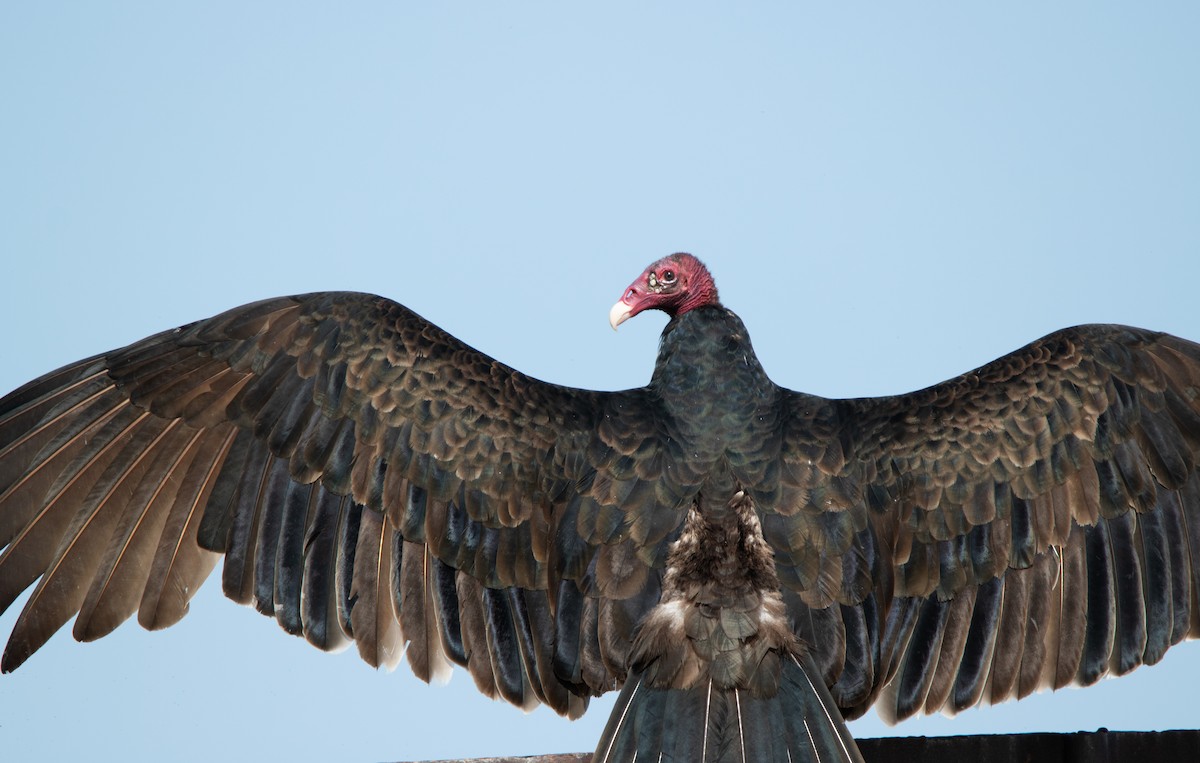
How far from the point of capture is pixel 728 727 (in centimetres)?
334

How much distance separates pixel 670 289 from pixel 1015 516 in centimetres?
142

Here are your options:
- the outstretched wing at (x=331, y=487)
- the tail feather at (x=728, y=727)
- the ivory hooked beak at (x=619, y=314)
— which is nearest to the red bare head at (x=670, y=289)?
the ivory hooked beak at (x=619, y=314)

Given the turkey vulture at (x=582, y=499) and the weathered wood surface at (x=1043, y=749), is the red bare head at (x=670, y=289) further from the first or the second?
the weathered wood surface at (x=1043, y=749)

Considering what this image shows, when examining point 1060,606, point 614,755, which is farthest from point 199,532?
point 1060,606

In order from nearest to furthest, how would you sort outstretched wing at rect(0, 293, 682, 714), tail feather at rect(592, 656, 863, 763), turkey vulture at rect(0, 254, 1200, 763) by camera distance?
tail feather at rect(592, 656, 863, 763) < turkey vulture at rect(0, 254, 1200, 763) < outstretched wing at rect(0, 293, 682, 714)

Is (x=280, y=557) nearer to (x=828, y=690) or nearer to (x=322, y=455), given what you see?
(x=322, y=455)

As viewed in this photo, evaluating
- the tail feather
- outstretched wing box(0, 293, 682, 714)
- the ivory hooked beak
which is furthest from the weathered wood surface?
the ivory hooked beak

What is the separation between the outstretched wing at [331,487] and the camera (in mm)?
4074

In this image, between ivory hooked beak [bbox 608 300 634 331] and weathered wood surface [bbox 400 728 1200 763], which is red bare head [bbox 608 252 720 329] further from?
weathered wood surface [bbox 400 728 1200 763]

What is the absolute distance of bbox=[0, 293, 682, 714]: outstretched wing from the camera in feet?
13.4

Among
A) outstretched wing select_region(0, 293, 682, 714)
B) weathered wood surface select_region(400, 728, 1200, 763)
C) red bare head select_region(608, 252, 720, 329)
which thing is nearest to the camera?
weathered wood surface select_region(400, 728, 1200, 763)

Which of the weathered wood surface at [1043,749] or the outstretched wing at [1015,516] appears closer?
the weathered wood surface at [1043,749]

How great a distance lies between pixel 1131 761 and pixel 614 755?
1276 mm

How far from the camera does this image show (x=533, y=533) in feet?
13.4
